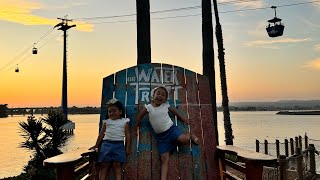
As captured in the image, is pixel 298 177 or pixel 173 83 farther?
pixel 298 177

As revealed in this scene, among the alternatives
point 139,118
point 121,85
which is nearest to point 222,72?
point 121,85

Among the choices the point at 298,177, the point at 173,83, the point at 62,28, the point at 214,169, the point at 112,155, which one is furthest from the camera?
the point at 62,28

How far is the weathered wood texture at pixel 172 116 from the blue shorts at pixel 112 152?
0.58ft

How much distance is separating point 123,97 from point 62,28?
31884 mm

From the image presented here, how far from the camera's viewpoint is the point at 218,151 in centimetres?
419

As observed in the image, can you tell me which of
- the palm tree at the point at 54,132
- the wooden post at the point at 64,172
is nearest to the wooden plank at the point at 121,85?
the wooden post at the point at 64,172

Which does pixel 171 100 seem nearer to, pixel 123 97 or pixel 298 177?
pixel 123 97

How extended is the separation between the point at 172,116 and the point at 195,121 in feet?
0.86

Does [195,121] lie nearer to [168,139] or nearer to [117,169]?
[168,139]

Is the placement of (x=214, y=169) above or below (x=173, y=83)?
below

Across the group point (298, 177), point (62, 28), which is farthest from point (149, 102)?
point (62, 28)

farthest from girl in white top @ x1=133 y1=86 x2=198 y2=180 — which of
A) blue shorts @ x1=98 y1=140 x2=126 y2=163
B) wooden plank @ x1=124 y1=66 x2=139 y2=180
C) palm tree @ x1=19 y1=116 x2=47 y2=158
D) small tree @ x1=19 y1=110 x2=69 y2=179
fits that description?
palm tree @ x1=19 y1=116 x2=47 y2=158

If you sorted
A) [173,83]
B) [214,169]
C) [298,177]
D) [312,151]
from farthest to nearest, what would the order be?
[312,151] < [298,177] < [173,83] < [214,169]

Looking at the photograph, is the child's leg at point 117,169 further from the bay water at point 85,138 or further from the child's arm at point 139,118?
the bay water at point 85,138
